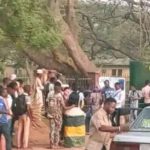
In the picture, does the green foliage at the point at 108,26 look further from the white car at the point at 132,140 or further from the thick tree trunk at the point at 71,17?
the white car at the point at 132,140

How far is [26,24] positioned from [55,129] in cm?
303

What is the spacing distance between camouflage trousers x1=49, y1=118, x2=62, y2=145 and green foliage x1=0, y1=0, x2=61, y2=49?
1.85 m

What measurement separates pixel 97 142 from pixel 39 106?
27.2 feet

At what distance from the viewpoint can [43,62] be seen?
2500cm

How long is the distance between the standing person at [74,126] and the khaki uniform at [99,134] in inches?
226

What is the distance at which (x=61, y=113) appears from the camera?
16.0 meters

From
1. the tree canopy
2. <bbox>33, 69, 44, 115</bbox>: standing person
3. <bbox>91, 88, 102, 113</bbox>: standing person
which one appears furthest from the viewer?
<bbox>91, 88, 102, 113</bbox>: standing person

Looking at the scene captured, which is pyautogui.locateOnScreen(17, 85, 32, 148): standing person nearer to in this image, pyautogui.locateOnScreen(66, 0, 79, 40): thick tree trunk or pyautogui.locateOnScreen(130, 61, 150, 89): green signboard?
pyautogui.locateOnScreen(66, 0, 79, 40): thick tree trunk

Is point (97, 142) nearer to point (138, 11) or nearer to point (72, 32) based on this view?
point (72, 32)

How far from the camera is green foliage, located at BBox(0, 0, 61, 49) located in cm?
1430

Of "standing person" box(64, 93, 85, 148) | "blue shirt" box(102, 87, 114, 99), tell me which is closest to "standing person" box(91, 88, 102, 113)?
"blue shirt" box(102, 87, 114, 99)

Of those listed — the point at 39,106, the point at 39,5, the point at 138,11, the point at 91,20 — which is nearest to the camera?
the point at 39,5

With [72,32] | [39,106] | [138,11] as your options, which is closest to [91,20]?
[138,11]

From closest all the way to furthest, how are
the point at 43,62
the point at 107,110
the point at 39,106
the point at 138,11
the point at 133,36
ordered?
the point at 107,110 → the point at 39,106 → the point at 43,62 → the point at 138,11 → the point at 133,36
